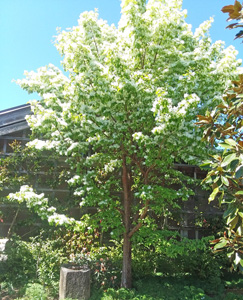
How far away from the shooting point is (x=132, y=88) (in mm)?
5016

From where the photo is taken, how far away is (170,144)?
5191mm

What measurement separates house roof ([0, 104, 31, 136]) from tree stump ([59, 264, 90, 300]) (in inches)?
181

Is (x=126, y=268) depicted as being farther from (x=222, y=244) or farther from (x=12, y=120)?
(x=12, y=120)

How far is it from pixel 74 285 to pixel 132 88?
369 cm

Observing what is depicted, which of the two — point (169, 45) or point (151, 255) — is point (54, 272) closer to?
point (151, 255)

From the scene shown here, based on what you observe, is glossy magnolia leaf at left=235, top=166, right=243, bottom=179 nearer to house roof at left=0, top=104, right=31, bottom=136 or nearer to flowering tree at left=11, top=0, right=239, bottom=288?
flowering tree at left=11, top=0, right=239, bottom=288

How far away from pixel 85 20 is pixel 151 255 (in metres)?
5.58

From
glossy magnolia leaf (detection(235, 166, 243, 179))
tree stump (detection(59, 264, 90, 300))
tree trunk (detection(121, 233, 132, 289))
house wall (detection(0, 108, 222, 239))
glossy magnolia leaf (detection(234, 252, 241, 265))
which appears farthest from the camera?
house wall (detection(0, 108, 222, 239))

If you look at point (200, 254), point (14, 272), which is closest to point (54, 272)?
point (14, 272)

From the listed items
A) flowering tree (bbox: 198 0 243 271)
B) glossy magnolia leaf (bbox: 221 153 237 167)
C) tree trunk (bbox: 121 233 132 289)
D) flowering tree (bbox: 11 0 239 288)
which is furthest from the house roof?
glossy magnolia leaf (bbox: 221 153 237 167)

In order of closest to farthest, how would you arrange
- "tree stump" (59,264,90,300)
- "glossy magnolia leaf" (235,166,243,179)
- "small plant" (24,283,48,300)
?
1. "glossy magnolia leaf" (235,166,243,179)
2. "small plant" (24,283,48,300)
3. "tree stump" (59,264,90,300)

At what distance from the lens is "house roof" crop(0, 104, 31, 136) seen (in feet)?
28.4

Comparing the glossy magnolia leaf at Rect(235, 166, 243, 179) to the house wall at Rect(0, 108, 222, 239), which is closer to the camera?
the glossy magnolia leaf at Rect(235, 166, 243, 179)

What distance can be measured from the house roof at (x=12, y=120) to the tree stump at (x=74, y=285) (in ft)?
15.1
